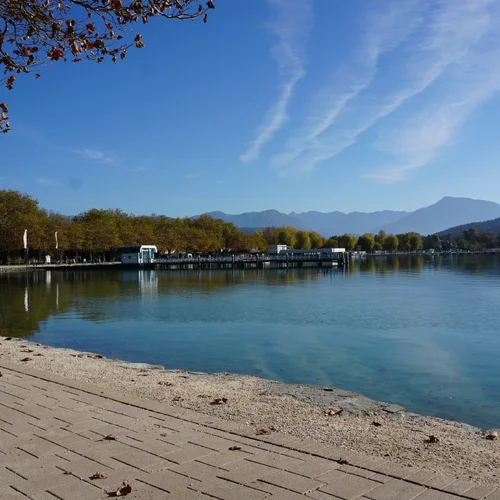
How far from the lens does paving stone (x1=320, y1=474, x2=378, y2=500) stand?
15.1 ft

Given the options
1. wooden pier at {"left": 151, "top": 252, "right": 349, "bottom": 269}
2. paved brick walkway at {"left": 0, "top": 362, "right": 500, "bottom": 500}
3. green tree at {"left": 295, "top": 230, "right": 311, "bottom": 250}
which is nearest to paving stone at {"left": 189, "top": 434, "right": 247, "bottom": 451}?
paved brick walkway at {"left": 0, "top": 362, "right": 500, "bottom": 500}

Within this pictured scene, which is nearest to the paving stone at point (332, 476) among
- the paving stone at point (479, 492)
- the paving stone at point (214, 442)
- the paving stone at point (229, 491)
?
the paving stone at point (229, 491)

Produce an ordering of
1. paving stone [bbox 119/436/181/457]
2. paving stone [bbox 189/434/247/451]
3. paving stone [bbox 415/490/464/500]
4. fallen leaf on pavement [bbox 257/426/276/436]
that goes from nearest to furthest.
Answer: paving stone [bbox 415/490/464/500] → paving stone [bbox 119/436/181/457] → paving stone [bbox 189/434/247/451] → fallen leaf on pavement [bbox 257/426/276/436]

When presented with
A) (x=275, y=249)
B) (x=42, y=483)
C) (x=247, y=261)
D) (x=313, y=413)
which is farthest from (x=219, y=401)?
(x=275, y=249)

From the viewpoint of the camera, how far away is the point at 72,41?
638 cm

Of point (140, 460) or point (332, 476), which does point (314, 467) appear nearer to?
point (332, 476)

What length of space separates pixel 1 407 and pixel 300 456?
443 centimetres

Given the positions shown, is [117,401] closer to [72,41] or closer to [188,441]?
[188,441]

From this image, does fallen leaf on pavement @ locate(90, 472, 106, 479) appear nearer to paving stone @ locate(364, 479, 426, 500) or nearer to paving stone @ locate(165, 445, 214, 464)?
paving stone @ locate(165, 445, 214, 464)

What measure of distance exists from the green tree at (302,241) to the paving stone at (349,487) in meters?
182

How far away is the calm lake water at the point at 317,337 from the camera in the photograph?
40.9 feet

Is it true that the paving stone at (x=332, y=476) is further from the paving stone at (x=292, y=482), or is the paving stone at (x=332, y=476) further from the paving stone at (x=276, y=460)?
the paving stone at (x=276, y=460)

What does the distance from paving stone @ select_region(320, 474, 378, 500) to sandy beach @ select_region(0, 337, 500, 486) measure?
968 millimetres

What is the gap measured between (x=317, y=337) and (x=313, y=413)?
1156 cm
